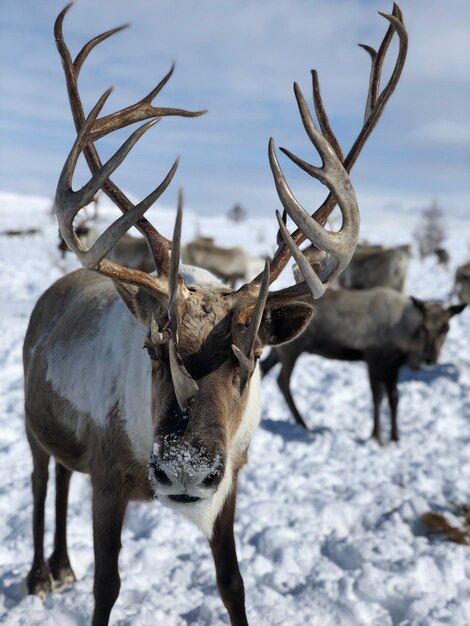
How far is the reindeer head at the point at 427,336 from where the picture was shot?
8.21m

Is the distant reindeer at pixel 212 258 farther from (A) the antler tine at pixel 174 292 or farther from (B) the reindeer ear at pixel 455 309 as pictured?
(A) the antler tine at pixel 174 292

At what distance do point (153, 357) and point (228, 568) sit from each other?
1252 mm

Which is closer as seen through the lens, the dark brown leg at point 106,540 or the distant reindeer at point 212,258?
the dark brown leg at point 106,540

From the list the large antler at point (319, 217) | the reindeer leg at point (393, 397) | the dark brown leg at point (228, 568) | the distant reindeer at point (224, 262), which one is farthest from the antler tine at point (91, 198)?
the distant reindeer at point (224, 262)

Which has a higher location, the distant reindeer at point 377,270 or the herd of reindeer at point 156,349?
the herd of reindeer at point 156,349

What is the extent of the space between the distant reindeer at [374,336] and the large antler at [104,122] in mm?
4897

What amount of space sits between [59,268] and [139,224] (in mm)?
13559

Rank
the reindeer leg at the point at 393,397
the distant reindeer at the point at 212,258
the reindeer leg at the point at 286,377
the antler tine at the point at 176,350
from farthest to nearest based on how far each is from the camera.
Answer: the distant reindeer at the point at 212,258 < the reindeer leg at the point at 286,377 < the reindeer leg at the point at 393,397 < the antler tine at the point at 176,350

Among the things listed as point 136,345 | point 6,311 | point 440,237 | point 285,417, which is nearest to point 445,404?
point 285,417

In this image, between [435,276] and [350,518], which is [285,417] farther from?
[435,276]

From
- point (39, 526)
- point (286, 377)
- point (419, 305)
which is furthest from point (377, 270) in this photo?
point (39, 526)

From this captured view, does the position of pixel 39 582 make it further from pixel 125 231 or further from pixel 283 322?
pixel 125 231

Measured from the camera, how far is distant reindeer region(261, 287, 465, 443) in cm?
792

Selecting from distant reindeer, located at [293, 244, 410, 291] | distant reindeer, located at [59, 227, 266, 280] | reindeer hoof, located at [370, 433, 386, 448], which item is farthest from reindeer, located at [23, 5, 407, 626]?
distant reindeer, located at [59, 227, 266, 280]
